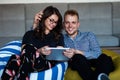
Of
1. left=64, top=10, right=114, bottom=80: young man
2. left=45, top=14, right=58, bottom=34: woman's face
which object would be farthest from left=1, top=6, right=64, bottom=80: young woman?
left=64, top=10, right=114, bottom=80: young man

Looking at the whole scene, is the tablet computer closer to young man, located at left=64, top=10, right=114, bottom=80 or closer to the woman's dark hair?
young man, located at left=64, top=10, right=114, bottom=80

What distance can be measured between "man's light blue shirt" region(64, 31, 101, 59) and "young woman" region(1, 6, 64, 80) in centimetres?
8

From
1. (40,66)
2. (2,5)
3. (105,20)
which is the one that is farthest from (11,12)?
(40,66)

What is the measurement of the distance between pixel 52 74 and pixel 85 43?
0.53m

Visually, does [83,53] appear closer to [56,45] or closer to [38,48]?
[56,45]

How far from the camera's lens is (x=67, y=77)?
9.36 feet

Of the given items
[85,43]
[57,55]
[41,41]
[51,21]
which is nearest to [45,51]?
[57,55]

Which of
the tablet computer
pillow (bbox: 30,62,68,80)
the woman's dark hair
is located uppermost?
the woman's dark hair

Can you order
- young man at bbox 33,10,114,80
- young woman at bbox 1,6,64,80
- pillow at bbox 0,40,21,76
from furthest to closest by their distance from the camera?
pillow at bbox 0,40,21,76 → young man at bbox 33,10,114,80 → young woman at bbox 1,6,64,80

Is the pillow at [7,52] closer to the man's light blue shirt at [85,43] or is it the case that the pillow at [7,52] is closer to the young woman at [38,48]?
the young woman at [38,48]

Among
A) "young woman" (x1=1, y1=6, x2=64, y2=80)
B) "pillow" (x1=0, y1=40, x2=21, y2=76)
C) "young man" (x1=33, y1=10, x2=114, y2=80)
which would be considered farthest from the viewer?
"pillow" (x1=0, y1=40, x2=21, y2=76)

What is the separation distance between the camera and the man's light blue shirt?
2.96m

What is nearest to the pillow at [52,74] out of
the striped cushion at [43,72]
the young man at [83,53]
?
the striped cushion at [43,72]

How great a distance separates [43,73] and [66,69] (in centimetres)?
32
